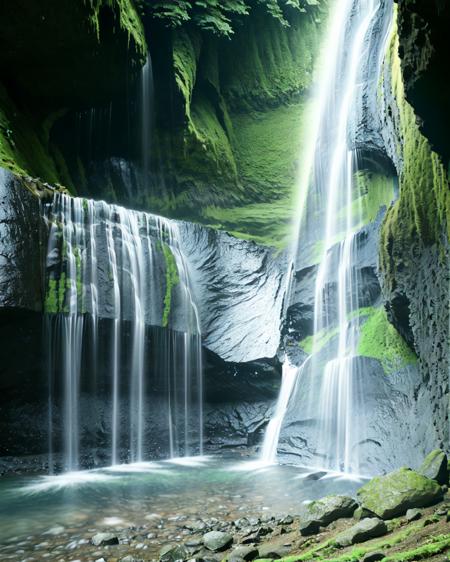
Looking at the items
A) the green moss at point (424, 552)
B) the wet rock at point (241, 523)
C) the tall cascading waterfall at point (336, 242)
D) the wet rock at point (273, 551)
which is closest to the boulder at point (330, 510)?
the wet rock at point (273, 551)

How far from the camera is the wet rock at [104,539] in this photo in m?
5.61

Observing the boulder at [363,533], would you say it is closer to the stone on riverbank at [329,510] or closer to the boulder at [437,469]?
the stone on riverbank at [329,510]

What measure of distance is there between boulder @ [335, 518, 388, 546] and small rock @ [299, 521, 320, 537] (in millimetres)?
787

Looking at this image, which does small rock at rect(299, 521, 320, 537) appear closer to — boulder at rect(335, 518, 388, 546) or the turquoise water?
boulder at rect(335, 518, 388, 546)

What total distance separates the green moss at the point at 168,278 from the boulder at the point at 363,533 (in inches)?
340

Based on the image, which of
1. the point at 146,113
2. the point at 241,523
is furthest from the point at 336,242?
the point at 241,523

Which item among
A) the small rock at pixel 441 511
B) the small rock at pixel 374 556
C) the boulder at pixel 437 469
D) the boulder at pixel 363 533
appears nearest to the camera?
the small rock at pixel 374 556

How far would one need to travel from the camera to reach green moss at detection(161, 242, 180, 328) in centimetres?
1265

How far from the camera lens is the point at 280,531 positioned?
555cm

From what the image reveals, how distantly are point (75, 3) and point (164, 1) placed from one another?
5888 millimetres

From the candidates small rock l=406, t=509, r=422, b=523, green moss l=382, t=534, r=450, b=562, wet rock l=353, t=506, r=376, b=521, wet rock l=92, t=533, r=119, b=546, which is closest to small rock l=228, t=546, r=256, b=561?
wet rock l=353, t=506, r=376, b=521

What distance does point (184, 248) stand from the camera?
47.1 ft

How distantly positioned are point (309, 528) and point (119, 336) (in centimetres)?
744

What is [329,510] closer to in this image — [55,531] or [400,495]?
[400,495]
